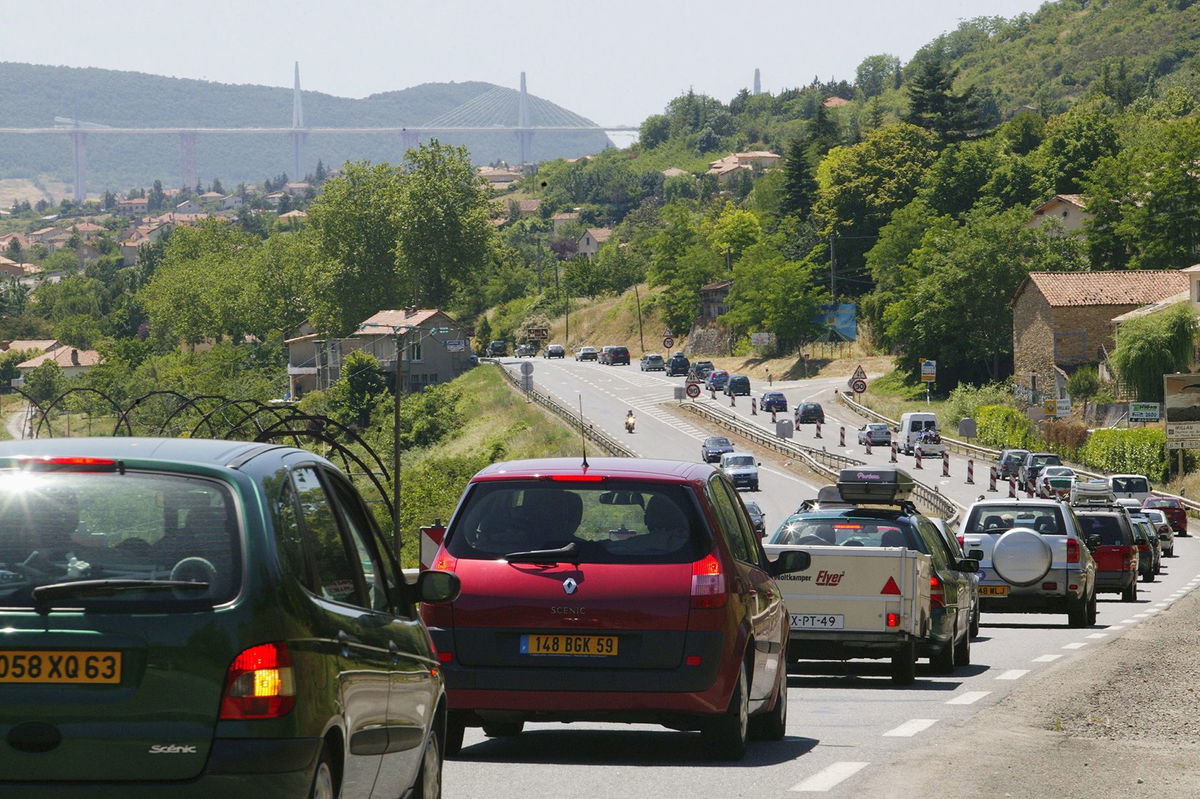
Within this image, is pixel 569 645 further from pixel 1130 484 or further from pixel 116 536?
pixel 1130 484

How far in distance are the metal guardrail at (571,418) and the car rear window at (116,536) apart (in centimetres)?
7078

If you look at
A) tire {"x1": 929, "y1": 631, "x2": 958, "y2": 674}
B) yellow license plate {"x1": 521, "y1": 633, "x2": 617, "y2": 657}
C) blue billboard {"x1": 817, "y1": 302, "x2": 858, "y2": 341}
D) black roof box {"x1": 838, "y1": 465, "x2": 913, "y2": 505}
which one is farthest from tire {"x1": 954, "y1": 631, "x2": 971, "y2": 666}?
blue billboard {"x1": 817, "y1": 302, "x2": 858, "y2": 341}

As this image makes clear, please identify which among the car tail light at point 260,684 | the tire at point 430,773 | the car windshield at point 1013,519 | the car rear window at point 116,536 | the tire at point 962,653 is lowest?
the tire at point 962,653

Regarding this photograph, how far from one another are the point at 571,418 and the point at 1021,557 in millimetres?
82619

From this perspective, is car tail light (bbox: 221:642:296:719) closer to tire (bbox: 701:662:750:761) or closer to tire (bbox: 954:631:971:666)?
tire (bbox: 701:662:750:761)

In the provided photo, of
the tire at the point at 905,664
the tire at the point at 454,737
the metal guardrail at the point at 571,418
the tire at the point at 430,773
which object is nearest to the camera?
the tire at the point at 430,773

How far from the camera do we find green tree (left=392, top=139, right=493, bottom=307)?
17600 cm

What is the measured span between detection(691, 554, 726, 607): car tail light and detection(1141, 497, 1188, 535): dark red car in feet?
174

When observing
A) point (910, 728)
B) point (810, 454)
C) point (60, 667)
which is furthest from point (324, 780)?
point (810, 454)

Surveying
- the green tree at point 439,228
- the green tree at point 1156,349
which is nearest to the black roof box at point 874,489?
the green tree at point 1156,349

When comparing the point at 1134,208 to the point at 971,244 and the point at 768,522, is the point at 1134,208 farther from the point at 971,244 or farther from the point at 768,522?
the point at 768,522

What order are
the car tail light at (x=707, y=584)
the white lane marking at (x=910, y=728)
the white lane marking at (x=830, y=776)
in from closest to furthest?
the white lane marking at (x=830, y=776)
the car tail light at (x=707, y=584)
the white lane marking at (x=910, y=728)

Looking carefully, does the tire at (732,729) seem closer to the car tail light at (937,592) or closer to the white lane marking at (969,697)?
the white lane marking at (969,697)

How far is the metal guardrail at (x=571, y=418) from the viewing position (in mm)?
91250
